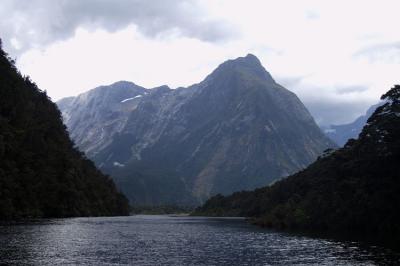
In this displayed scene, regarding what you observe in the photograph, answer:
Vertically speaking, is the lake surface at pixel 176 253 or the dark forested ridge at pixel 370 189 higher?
the dark forested ridge at pixel 370 189

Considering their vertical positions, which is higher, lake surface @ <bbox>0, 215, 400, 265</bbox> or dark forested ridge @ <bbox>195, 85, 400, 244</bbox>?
dark forested ridge @ <bbox>195, 85, 400, 244</bbox>

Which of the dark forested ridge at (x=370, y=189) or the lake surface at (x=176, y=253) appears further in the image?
the dark forested ridge at (x=370, y=189)

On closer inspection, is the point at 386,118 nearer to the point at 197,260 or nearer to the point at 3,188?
the point at 197,260

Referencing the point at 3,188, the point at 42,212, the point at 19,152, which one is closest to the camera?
the point at 3,188

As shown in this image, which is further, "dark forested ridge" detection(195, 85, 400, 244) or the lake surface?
"dark forested ridge" detection(195, 85, 400, 244)

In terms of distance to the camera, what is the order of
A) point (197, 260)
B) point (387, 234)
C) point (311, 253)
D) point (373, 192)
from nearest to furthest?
point (197, 260), point (311, 253), point (387, 234), point (373, 192)

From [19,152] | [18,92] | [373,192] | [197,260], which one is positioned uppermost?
[18,92]

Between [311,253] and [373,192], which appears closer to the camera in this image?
[311,253]

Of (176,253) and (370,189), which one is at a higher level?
(370,189)

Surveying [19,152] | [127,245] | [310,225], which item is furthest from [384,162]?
[19,152]

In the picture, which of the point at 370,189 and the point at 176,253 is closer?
the point at 176,253

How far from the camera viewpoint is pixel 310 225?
5684 inches

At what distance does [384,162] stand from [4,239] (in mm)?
79258

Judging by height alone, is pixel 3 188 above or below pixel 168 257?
above
